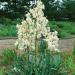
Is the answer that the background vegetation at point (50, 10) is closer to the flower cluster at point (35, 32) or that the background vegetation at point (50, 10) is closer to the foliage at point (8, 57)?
the foliage at point (8, 57)

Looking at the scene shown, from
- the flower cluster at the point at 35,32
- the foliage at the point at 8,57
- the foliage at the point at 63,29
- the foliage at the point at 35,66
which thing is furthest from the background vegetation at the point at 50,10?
the flower cluster at the point at 35,32

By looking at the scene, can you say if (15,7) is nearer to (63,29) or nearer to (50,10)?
(50,10)

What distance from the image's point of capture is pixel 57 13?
100.0ft

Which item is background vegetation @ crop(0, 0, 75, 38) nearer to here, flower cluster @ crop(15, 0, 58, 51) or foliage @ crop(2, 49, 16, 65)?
foliage @ crop(2, 49, 16, 65)

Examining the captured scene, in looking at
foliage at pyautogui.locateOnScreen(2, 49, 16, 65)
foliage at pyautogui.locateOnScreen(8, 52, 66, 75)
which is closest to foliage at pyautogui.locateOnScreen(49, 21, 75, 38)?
foliage at pyautogui.locateOnScreen(2, 49, 16, 65)

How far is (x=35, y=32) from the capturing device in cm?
501

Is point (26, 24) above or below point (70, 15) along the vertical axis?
above

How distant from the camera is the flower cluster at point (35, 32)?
16.4ft

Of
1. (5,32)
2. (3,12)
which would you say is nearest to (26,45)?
(5,32)

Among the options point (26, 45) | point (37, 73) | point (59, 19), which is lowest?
point (59, 19)

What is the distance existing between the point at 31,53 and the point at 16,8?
77.4 feet

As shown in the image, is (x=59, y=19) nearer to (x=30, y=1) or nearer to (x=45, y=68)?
(x=30, y=1)

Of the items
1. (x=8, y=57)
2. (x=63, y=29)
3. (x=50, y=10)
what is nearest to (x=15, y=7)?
(x=50, y=10)

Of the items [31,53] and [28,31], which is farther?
[31,53]
